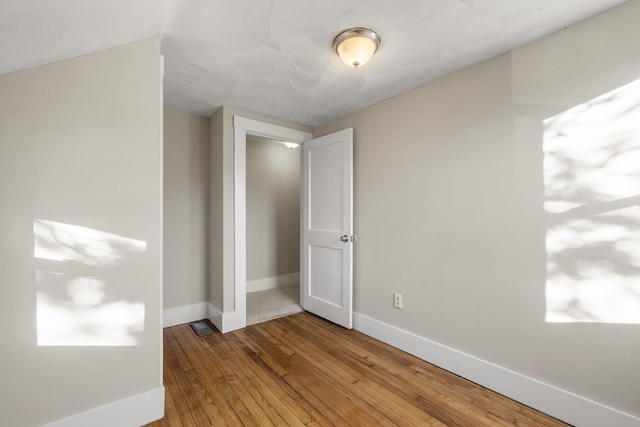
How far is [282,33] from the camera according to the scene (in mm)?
1589

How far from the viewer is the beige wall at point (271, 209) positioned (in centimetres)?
418

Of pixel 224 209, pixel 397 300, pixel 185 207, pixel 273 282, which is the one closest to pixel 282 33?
pixel 224 209

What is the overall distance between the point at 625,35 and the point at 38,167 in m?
3.02

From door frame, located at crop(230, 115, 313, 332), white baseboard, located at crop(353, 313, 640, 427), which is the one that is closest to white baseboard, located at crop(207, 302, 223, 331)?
door frame, located at crop(230, 115, 313, 332)

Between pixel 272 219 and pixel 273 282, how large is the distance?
102cm

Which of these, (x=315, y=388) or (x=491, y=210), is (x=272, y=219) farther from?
(x=491, y=210)

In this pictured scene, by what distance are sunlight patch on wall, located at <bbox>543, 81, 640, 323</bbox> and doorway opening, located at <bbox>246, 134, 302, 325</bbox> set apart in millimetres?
2949

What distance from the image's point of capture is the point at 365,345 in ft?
8.03

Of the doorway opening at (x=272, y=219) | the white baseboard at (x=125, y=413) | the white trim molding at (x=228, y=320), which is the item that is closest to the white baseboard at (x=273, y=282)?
the doorway opening at (x=272, y=219)

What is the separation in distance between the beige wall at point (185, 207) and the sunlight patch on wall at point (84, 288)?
1.45 m

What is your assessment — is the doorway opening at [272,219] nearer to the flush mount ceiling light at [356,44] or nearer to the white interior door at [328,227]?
the white interior door at [328,227]

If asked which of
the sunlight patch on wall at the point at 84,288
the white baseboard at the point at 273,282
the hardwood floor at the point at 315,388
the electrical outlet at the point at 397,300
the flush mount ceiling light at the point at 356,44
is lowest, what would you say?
the hardwood floor at the point at 315,388

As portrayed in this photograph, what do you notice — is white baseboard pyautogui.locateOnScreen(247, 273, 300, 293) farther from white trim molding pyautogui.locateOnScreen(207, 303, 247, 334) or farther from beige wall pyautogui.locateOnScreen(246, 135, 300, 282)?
white trim molding pyautogui.locateOnScreen(207, 303, 247, 334)

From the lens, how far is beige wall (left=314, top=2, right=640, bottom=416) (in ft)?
4.74
